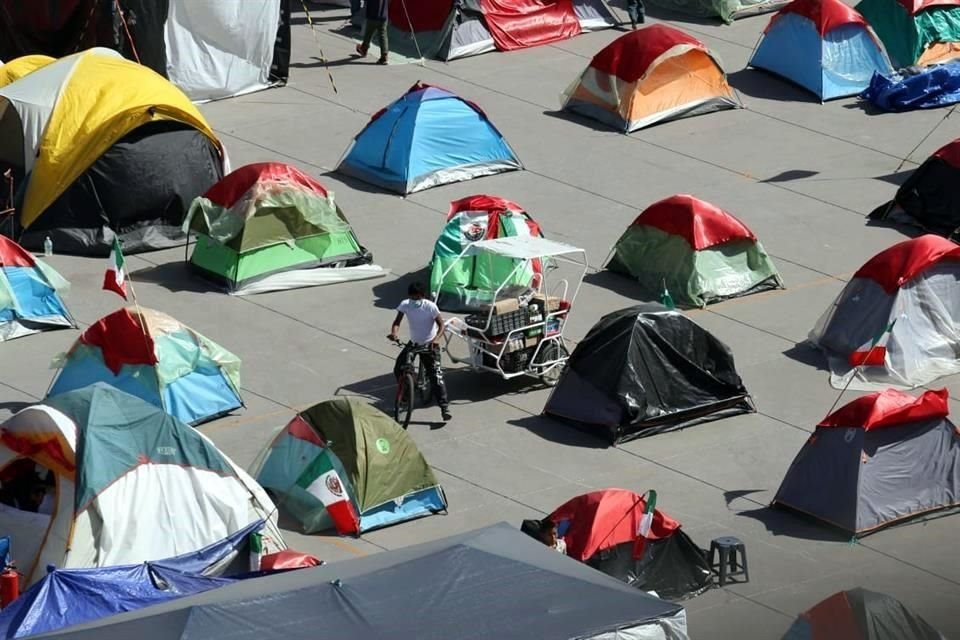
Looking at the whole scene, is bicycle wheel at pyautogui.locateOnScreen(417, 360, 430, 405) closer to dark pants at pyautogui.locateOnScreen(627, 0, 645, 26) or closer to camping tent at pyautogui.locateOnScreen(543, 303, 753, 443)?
camping tent at pyautogui.locateOnScreen(543, 303, 753, 443)

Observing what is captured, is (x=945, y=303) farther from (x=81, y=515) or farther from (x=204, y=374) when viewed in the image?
(x=81, y=515)

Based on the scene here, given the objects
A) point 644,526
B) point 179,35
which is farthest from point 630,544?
point 179,35

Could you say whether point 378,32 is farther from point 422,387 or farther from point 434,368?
point 434,368

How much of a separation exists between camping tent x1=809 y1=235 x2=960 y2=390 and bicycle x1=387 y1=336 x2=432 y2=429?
4.30 metres

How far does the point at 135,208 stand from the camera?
2541cm

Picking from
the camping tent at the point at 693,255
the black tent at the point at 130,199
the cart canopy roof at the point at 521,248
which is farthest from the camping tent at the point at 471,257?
the black tent at the point at 130,199

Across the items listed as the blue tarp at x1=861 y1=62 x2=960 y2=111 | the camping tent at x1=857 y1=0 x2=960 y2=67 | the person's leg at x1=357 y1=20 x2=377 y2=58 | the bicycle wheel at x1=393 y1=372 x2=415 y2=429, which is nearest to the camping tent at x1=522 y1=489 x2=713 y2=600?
the bicycle wheel at x1=393 y1=372 x2=415 y2=429

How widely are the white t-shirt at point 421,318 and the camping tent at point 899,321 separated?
14.2ft

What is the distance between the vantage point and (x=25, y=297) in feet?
75.8

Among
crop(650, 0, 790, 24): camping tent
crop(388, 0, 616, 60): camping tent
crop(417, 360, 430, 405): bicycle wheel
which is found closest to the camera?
crop(417, 360, 430, 405): bicycle wheel

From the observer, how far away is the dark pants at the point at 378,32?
3169 centimetres

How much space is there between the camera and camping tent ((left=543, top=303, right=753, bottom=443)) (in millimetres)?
21125

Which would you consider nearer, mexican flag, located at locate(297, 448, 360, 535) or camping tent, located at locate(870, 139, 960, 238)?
mexican flag, located at locate(297, 448, 360, 535)

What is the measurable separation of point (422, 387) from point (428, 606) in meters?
7.02
